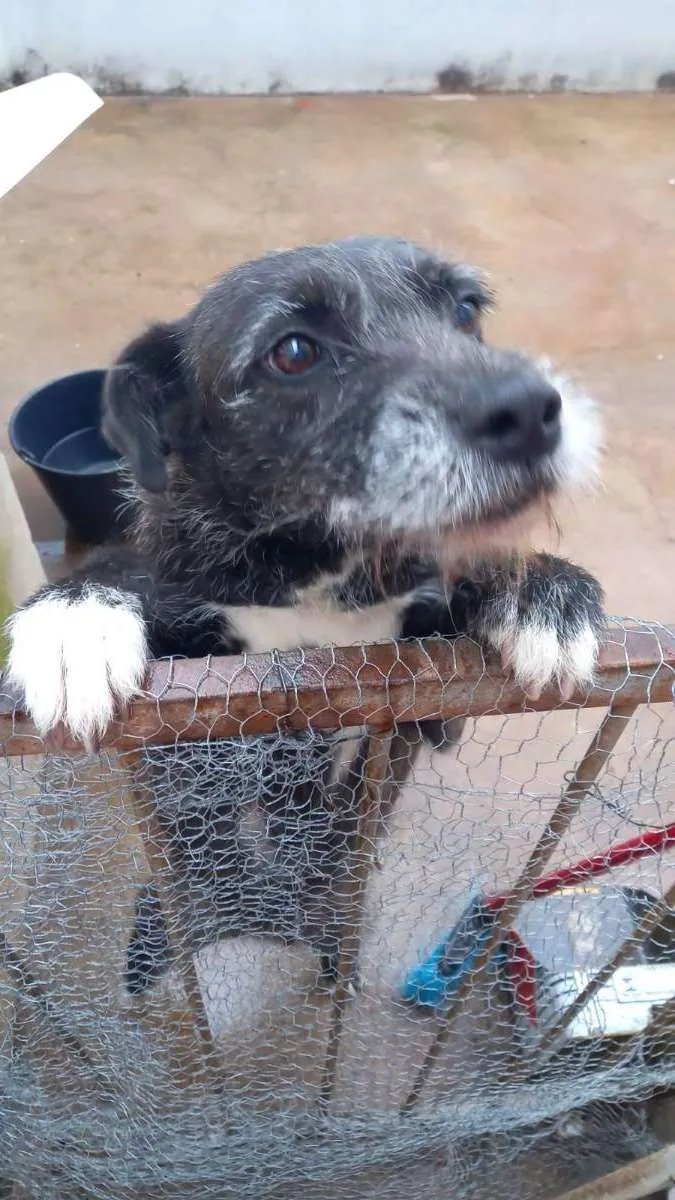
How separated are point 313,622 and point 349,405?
18.6 inches

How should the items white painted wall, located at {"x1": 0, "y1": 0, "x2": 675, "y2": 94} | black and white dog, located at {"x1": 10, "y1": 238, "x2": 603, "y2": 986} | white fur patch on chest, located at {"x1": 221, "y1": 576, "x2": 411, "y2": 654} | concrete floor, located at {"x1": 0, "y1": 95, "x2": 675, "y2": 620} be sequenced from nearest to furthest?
black and white dog, located at {"x1": 10, "y1": 238, "x2": 603, "y2": 986} < white fur patch on chest, located at {"x1": 221, "y1": 576, "x2": 411, "y2": 654} < concrete floor, located at {"x1": 0, "y1": 95, "x2": 675, "y2": 620} < white painted wall, located at {"x1": 0, "y1": 0, "x2": 675, "y2": 94}

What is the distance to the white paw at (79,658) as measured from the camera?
111cm

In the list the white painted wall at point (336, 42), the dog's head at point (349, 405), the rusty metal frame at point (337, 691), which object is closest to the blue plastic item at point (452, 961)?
the rusty metal frame at point (337, 691)

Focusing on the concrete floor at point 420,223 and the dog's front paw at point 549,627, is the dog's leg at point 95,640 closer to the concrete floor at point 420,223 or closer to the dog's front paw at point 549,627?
the dog's front paw at point 549,627

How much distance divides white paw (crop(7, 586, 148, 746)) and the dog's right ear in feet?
0.83

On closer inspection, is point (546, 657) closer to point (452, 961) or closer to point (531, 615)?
point (531, 615)

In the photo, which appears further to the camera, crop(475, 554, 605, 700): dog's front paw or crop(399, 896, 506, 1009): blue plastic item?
crop(399, 896, 506, 1009): blue plastic item

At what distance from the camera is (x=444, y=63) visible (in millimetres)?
6387

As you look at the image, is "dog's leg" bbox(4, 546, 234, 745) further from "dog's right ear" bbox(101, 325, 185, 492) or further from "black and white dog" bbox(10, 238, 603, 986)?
"dog's right ear" bbox(101, 325, 185, 492)

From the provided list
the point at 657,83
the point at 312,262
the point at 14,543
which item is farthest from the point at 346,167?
the point at 312,262

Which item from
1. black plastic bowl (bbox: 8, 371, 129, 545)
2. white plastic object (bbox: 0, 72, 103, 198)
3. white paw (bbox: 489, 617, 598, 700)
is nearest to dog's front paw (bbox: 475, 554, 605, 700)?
white paw (bbox: 489, 617, 598, 700)

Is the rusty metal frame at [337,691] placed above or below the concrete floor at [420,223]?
above

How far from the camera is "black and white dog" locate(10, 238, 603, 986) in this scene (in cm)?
117

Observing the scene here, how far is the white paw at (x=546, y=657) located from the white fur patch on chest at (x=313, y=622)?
0.43 metres
